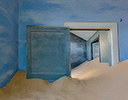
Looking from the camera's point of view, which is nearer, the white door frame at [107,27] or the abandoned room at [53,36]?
the abandoned room at [53,36]

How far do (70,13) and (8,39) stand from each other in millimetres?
2079

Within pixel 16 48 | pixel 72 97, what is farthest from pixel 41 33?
pixel 72 97

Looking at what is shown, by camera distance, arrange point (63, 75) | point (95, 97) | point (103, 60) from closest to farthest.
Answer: point (95, 97), point (63, 75), point (103, 60)

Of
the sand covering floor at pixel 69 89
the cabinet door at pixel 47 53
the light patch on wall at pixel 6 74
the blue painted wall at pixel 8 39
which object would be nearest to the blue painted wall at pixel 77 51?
the cabinet door at pixel 47 53

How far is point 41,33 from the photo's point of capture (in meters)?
2.88

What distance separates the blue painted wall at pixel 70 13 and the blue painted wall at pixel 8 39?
0.82 ft

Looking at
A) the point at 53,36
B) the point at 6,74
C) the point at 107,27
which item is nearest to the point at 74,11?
the point at 53,36

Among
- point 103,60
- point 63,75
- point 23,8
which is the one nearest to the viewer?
point 63,75

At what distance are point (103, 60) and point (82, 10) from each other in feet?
9.23

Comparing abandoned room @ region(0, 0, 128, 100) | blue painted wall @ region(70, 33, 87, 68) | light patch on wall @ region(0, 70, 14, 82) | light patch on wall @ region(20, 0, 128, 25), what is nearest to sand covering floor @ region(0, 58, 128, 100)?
abandoned room @ region(0, 0, 128, 100)

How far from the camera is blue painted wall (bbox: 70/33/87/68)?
855cm

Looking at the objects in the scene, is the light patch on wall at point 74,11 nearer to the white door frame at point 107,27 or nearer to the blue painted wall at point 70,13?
the blue painted wall at point 70,13

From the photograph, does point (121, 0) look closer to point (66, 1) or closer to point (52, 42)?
point (66, 1)

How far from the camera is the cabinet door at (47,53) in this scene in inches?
110
